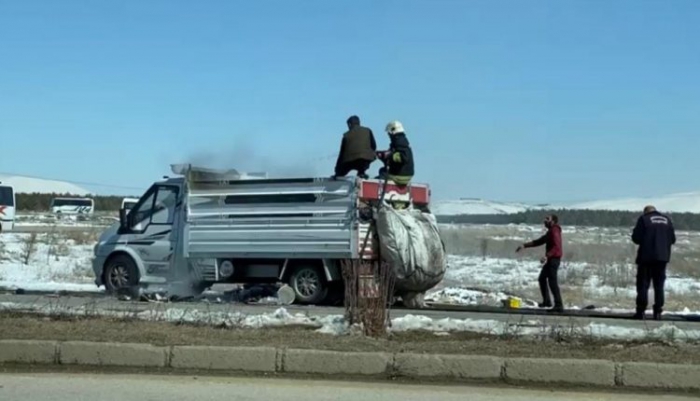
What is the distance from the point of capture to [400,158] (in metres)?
17.0

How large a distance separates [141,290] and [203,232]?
1.68 m

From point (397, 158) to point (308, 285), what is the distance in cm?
287

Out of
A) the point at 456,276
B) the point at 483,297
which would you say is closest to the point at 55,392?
the point at 483,297

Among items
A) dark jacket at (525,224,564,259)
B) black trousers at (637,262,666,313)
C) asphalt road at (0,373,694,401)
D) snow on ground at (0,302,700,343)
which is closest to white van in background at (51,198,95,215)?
dark jacket at (525,224,564,259)

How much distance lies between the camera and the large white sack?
16.4 meters

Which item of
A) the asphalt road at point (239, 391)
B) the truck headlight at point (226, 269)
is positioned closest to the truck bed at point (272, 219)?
the truck headlight at point (226, 269)

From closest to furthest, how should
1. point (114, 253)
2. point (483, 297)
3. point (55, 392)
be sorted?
point (55, 392) → point (114, 253) → point (483, 297)

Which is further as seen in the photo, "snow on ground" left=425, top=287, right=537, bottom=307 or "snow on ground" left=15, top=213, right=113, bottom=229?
"snow on ground" left=15, top=213, right=113, bottom=229

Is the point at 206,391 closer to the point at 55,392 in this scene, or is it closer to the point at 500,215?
the point at 55,392

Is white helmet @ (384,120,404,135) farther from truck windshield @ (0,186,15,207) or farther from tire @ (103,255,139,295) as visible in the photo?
truck windshield @ (0,186,15,207)

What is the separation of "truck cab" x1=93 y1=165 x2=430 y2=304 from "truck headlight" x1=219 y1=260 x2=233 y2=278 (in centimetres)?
2

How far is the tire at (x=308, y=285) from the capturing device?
1702 cm

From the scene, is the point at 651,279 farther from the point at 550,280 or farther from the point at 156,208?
the point at 156,208

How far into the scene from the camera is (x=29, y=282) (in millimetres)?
23250
